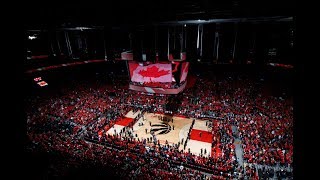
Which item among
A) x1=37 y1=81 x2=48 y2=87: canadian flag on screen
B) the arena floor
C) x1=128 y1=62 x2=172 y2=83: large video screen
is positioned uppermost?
x1=128 y1=62 x2=172 y2=83: large video screen

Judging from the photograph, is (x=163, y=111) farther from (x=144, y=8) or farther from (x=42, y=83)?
(x=144, y=8)

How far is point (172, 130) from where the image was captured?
2491 centimetres

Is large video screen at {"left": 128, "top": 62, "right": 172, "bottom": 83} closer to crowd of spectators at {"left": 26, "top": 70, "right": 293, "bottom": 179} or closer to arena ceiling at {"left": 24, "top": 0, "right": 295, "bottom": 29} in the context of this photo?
arena ceiling at {"left": 24, "top": 0, "right": 295, "bottom": 29}

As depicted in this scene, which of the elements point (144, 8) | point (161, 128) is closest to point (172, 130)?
point (161, 128)

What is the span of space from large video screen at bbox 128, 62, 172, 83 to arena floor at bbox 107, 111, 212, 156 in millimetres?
7215

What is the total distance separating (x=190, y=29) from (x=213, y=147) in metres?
16.8

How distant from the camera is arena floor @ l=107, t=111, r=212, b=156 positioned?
21.9 metres

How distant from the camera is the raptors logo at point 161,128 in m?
24.6

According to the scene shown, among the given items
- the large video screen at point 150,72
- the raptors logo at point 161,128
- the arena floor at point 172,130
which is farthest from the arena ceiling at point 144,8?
the raptors logo at point 161,128

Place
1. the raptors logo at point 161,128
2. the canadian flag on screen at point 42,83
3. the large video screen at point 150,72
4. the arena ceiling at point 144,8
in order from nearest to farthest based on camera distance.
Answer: the arena ceiling at point 144,8 → the large video screen at point 150,72 → the raptors logo at point 161,128 → the canadian flag on screen at point 42,83

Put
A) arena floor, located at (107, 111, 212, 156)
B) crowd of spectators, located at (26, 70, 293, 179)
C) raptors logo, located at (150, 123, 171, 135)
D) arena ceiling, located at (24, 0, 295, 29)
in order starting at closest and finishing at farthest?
1. arena ceiling, located at (24, 0, 295, 29)
2. crowd of spectators, located at (26, 70, 293, 179)
3. arena floor, located at (107, 111, 212, 156)
4. raptors logo, located at (150, 123, 171, 135)

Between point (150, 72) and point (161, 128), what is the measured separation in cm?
886

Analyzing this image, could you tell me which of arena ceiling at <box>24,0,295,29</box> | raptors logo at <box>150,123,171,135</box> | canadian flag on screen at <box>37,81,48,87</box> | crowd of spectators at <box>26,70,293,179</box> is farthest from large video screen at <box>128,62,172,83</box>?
canadian flag on screen at <box>37,81,48,87</box>

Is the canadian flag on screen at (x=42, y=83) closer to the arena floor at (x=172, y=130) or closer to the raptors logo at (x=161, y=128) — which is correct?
the arena floor at (x=172, y=130)
